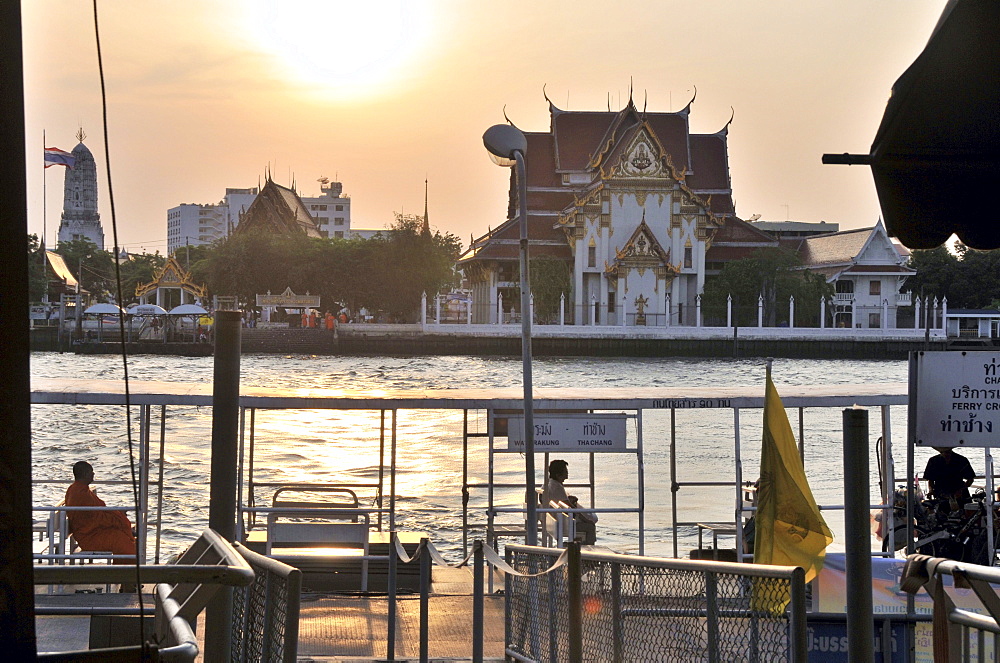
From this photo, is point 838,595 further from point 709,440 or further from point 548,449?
point 709,440

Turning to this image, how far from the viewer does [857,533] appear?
13.7 feet

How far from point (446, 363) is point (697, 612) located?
2513 inches

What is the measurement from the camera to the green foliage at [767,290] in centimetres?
7294

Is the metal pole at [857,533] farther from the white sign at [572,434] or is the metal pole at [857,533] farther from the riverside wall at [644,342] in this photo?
the riverside wall at [644,342]

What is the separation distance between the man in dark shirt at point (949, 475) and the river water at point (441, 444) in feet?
29.1

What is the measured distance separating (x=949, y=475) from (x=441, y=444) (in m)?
31.0

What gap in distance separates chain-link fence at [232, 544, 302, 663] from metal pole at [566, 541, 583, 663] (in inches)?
68.5

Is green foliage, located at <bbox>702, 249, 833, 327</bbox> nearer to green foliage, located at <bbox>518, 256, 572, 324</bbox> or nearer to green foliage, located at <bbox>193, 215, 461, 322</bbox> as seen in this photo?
green foliage, located at <bbox>518, 256, 572, 324</bbox>

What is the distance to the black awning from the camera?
3.21 meters

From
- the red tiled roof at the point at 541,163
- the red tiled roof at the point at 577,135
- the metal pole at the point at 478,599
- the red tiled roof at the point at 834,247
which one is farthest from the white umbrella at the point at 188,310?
the metal pole at the point at 478,599

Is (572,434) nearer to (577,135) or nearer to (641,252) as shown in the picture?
(641,252)

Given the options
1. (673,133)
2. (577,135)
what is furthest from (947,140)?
(673,133)

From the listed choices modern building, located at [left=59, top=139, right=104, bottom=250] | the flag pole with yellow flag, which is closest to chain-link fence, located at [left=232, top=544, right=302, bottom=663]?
the flag pole with yellow flag

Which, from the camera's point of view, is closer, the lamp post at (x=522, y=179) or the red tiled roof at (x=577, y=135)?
the lamp post at (x=522, y=179)
